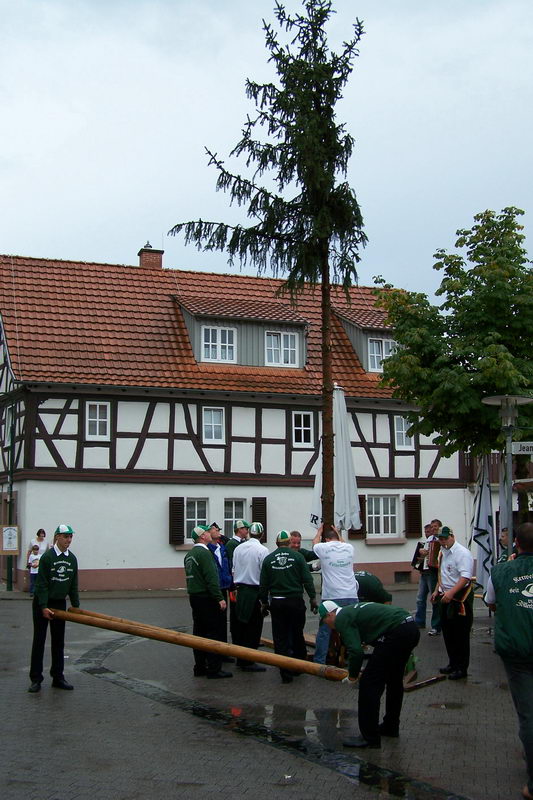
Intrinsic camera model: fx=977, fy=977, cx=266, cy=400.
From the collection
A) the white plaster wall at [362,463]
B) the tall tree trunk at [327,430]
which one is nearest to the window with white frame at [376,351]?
the white plaster wall at [362,463]

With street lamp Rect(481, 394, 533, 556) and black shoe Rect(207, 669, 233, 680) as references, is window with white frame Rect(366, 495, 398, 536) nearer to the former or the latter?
street lamp Rect(481, 394, 533, 556)

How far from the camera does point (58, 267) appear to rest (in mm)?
30891

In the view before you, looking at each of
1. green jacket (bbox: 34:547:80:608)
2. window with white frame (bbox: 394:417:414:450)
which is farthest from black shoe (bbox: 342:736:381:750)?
window with white frame (bbox: 394:417:414:450)

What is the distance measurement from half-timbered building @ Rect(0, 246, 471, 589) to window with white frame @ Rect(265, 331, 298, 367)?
4 cm

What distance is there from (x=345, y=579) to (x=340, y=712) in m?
2.25

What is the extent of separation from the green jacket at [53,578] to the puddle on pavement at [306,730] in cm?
136

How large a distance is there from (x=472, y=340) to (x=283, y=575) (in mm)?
7051

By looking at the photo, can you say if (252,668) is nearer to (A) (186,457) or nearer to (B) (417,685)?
(B) (417,685)

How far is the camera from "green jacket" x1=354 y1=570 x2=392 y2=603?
12.0 meters

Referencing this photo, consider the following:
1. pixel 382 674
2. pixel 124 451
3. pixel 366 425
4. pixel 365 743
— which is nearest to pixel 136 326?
pixel 124 451

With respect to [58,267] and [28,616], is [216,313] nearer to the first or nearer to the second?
[58,267]

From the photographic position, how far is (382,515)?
101 feet

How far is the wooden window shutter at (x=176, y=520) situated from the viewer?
27.4m

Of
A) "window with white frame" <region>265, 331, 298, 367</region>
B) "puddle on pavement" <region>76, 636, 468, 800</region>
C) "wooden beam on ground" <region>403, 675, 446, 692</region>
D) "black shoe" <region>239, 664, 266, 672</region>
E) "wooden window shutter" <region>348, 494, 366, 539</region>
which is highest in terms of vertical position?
"window with white frame" <region>265, 331, 298, 367</region>
